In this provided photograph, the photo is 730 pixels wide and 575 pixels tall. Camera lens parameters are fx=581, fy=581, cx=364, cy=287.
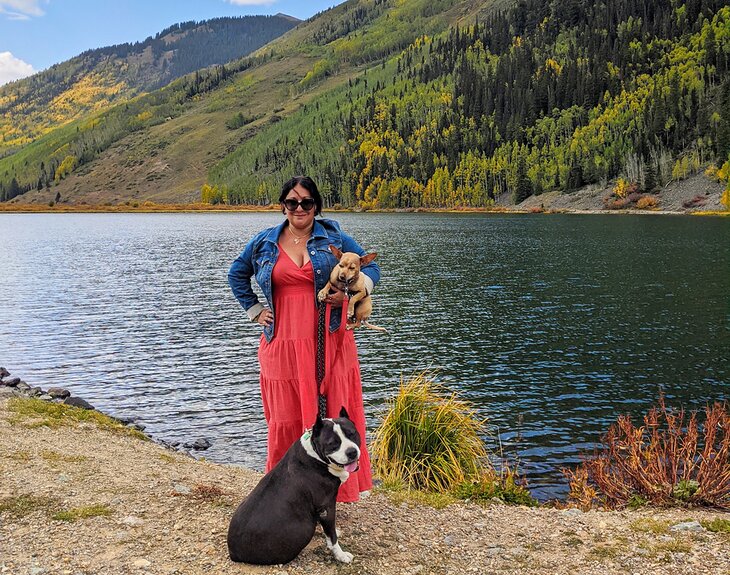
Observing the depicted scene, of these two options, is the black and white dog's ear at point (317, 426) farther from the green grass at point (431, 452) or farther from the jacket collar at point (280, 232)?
the green grass at point (431, 452)

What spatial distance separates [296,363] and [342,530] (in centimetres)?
218

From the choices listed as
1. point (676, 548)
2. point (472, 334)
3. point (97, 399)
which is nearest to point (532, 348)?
point (472, 334)

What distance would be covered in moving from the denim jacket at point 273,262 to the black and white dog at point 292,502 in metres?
1.15

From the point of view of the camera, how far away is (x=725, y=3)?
193 meters

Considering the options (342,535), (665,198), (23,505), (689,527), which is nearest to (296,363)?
(342,535)

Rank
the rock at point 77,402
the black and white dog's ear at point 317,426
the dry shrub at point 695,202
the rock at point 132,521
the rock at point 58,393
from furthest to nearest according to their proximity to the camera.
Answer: the dry shrub at point 695,202 → the rock at point 58,393 → the rock at point 77,402 → the rock at point 132,521 → the black and white dog's ear at point 317,426

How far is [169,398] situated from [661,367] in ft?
59.1

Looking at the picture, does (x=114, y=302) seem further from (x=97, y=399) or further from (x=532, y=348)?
(x=532, y=348)

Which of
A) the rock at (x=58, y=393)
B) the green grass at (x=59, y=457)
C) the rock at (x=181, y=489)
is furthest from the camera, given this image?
the rock at (x=58, y=393)

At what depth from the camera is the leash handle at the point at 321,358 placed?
5715mm

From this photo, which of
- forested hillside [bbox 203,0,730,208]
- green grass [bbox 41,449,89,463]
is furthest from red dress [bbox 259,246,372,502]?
forested hillside [bbox 203,0,730,208]

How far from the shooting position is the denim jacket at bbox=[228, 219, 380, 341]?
18.5 ft

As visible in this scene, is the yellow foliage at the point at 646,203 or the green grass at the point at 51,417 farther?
the yellow foliage at the point at 646,203

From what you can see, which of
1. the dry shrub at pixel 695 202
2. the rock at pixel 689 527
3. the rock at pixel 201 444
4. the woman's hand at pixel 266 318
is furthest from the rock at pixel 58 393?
the dry shrub at pixel 695 202
